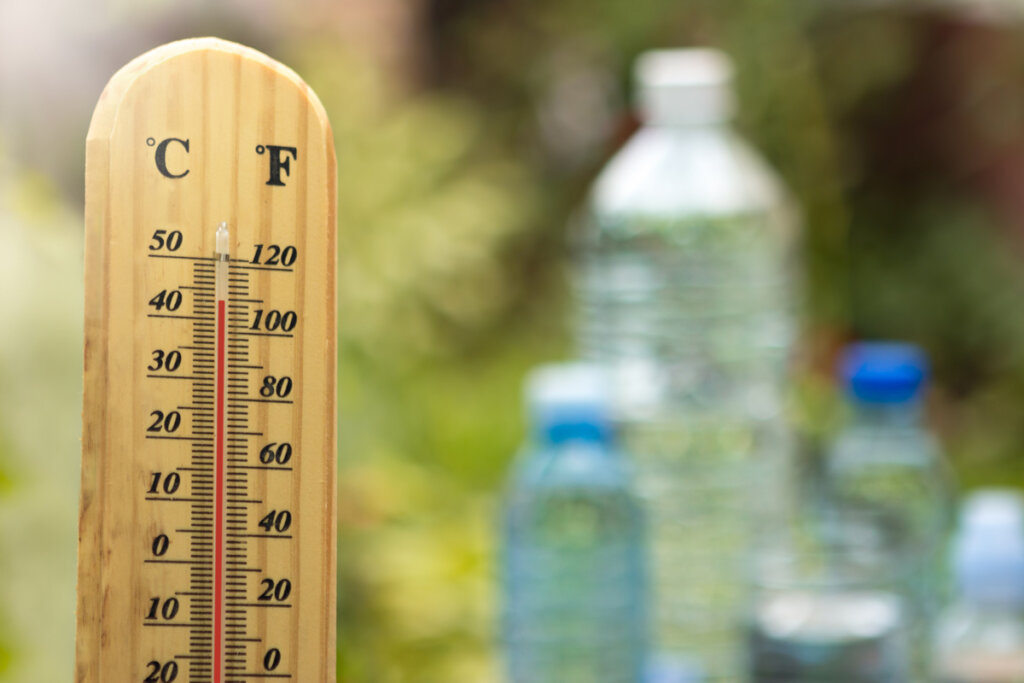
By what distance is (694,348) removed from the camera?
155cm

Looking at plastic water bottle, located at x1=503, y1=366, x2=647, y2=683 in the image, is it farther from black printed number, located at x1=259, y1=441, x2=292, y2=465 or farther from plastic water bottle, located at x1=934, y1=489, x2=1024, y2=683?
black printed number, located at x1=259, y1=441, x2=292, y2=465

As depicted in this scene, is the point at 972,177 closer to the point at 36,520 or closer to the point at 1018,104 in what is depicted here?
the point at 1018,104

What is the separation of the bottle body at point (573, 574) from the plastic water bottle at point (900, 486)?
0.25m

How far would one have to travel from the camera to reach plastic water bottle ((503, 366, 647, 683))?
36.9 inches

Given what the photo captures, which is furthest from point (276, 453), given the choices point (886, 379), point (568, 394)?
point (886, 379)

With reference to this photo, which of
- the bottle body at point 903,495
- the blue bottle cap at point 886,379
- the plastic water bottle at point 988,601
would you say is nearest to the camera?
the plastic water bottle at point 988,601

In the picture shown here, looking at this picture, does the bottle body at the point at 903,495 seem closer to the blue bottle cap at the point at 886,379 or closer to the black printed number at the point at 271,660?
the blue bottle cap at the point at 886,379

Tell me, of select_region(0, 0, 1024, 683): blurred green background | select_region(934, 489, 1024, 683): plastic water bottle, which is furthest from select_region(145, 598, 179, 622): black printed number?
select_region(934, 489, 1024, 683): plastic water bottle

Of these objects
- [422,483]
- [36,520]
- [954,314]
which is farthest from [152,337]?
[954,314]

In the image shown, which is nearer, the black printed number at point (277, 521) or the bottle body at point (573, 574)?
the black printed number at point (277, 521)

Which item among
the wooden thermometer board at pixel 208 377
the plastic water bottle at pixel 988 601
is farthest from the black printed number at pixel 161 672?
the plastic water bottle at pixel 988 601

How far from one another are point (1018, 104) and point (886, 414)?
1.96m

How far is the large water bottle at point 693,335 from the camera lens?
4.41 ft

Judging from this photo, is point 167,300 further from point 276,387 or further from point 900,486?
point 900,486
